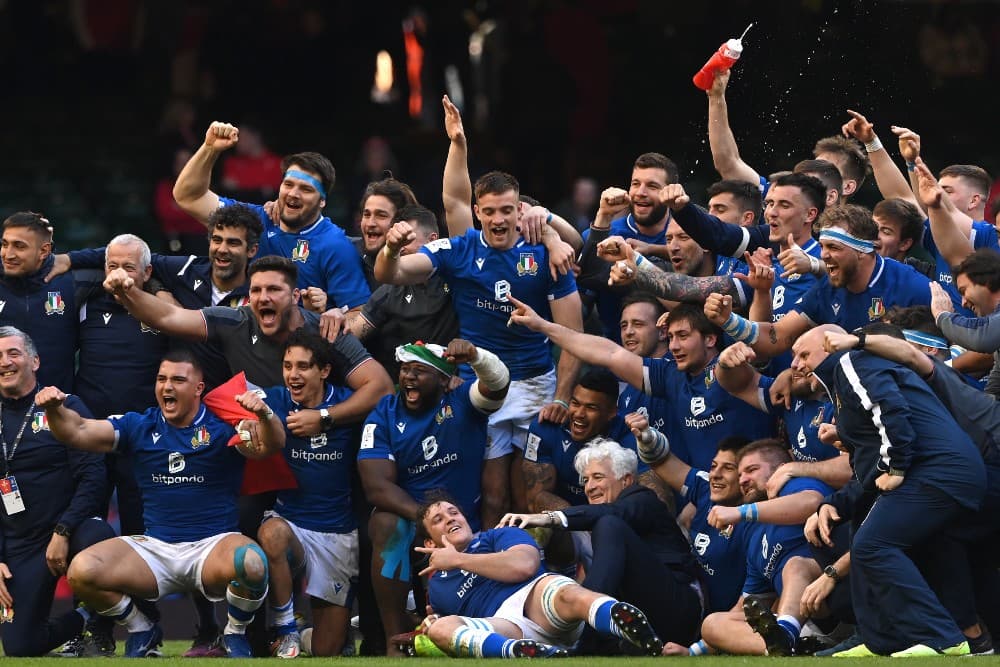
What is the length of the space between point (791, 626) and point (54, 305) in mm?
4580

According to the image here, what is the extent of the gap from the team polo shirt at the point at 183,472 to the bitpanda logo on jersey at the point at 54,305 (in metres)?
0.95

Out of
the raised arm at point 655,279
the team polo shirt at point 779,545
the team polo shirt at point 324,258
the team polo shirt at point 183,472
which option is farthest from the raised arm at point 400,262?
the team polo shirt at point 779,545

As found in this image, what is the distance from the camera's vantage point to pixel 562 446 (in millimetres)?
10070

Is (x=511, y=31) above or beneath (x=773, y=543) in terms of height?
above

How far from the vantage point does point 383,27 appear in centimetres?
1877

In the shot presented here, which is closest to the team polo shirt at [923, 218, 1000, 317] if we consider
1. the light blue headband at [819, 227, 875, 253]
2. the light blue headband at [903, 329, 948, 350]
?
the light blue headband at [819, 227, 875, 253]

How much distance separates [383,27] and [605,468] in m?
10.0

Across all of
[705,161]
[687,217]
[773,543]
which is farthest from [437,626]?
[705,161]

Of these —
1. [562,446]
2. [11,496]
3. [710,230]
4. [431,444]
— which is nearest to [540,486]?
[562,446]

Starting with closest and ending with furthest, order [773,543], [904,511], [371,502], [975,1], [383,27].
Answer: [904,511], [773,543], [371,502], [975,1], [383,27]

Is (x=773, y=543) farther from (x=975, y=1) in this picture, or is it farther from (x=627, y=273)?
(x=975, y=1)

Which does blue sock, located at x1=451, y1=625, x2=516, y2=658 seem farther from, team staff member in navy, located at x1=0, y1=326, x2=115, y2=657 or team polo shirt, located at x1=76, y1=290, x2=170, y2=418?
team polo shirt, located at x1=76, y1=290, x2=170, y2=418

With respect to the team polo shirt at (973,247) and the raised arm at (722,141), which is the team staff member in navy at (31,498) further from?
the team polo shirt at (973,247)

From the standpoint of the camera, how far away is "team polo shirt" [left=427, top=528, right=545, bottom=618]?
9.10 m
